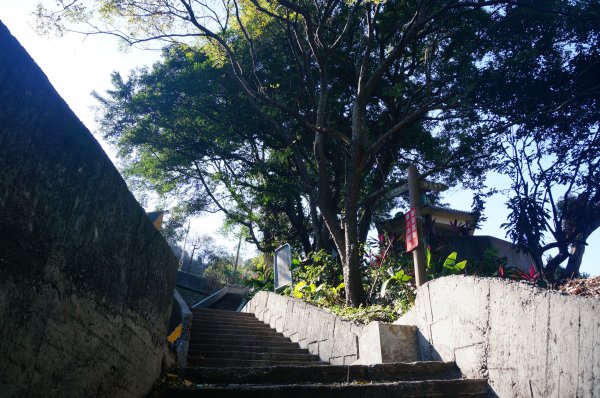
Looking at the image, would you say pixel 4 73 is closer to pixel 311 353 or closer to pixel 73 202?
pixel 73 202

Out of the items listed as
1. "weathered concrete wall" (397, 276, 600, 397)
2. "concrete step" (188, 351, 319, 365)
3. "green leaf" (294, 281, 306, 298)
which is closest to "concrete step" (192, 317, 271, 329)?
"green leaf" (294, 281, 306, 298)

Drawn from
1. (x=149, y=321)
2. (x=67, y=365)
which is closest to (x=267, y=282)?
(x=149, y=321)

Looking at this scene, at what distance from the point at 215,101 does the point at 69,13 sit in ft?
18.3

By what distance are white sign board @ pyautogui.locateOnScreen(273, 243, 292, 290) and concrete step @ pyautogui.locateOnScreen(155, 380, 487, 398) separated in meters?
7.38

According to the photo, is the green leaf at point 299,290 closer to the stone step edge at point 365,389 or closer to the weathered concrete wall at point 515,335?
the weathered concrete wall at point 515,335

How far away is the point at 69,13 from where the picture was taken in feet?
29.6

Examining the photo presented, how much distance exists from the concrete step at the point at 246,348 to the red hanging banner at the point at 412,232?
2530 mm

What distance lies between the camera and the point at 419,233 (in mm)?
6254

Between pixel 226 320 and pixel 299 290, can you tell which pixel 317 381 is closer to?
pixel 226 320

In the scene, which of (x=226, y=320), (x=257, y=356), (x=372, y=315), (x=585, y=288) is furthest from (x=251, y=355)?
(x=585, y=288)

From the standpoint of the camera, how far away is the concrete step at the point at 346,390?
2.91 meters

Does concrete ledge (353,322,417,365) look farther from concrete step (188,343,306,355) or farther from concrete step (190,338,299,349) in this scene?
concrete step (190,338,299,349)

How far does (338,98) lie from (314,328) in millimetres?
9033

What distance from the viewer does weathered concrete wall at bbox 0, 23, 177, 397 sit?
1.53 m
